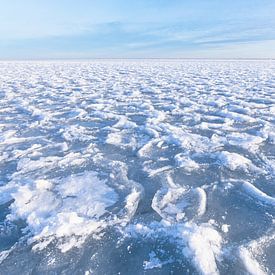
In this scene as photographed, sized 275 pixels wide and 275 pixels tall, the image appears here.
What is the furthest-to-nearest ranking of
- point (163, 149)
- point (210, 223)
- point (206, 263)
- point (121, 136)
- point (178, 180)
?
point (121, 136) → point (163, 149) → point (178, 180) → point (210, 223) → point (206, 263)

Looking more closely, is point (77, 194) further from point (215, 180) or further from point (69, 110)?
point (69, 110)

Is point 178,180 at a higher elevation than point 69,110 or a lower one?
higher

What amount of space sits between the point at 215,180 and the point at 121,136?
1855 millimetres

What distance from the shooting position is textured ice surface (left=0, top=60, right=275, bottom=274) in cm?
201

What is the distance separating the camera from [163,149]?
4066 mm

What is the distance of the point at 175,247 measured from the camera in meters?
2.10

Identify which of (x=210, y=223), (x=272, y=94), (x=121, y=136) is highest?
(x=210, y=223)

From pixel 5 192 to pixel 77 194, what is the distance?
2.15ft

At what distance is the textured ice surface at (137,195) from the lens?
6.61 ft

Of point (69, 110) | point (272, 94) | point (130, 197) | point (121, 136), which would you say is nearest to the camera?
point (130, 197)

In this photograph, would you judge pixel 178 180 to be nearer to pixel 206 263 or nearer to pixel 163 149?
pixel 163 149

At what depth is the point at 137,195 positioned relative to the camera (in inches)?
112

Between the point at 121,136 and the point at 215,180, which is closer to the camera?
the point at 215,180

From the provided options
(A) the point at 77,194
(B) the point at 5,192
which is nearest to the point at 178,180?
(A) the point at 77,194
